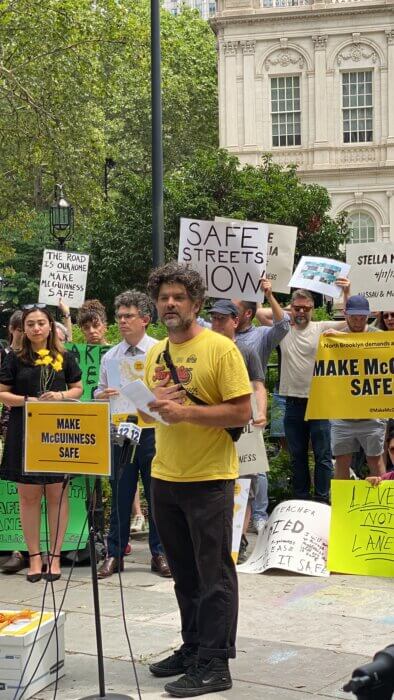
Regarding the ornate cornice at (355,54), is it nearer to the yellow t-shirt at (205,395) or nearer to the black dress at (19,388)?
the black dress at (19,388)

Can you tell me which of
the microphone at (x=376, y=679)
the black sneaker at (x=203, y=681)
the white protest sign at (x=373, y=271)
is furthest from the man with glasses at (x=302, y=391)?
the microphone at (x=376, y=679)

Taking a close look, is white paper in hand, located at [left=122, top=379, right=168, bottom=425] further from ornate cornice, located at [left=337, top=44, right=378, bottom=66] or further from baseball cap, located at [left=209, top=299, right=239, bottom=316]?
ornate cornice, located at [left=337, top=44, right=378, bottom=66]

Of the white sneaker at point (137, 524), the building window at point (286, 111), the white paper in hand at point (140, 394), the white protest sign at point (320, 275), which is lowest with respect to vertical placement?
the white sneaker at point (137, 524)

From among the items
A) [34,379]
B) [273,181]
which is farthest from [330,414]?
[273,181]

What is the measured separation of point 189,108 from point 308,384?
43.8 meters

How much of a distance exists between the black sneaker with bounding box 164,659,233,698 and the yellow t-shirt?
86 cm

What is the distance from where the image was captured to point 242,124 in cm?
4453

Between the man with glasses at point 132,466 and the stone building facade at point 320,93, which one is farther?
the stone building facade at point 320,93

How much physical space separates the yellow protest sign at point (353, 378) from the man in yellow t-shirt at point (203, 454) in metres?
3.01

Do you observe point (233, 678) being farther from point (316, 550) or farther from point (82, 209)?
point (82, 209)

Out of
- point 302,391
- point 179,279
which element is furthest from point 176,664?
point 302,391

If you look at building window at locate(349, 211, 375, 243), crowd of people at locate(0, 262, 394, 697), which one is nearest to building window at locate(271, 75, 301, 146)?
building window at locate(349, 211, 375, 243)

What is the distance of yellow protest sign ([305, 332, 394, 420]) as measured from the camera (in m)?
8.10

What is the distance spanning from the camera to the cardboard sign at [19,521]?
8.28 metres
